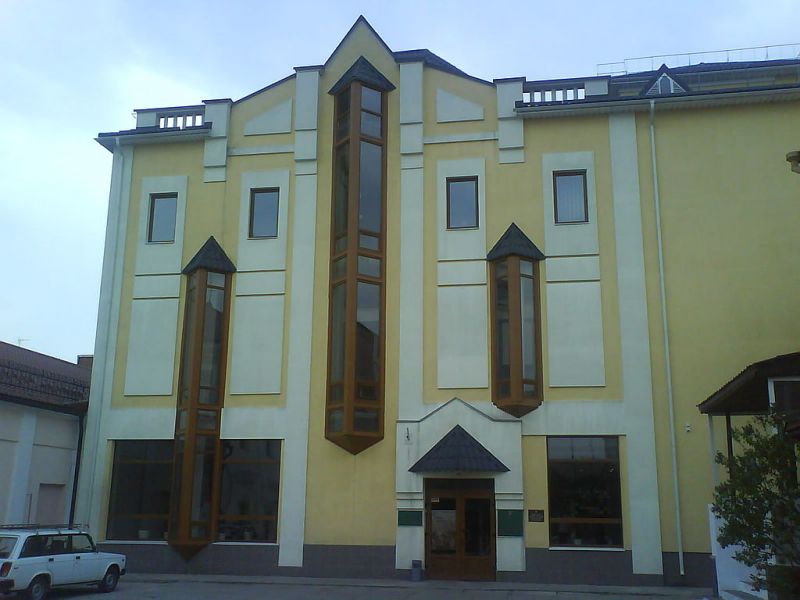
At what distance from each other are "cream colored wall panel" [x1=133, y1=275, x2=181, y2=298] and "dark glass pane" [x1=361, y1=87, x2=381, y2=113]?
7.79 metres

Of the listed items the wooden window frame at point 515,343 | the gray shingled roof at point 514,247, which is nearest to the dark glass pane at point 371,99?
the gray shingled roof at point 514,247

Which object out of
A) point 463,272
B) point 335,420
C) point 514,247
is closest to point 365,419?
point 335,420

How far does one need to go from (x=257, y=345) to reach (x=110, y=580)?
762 centimetres

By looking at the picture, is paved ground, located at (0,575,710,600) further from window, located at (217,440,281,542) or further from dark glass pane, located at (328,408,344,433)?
dark glass pane, located at (328,408,344,433)

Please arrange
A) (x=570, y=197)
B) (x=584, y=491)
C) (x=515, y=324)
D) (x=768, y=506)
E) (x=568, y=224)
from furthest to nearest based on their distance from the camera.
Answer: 1. (x=570, y=197)
2. (x=568, y=224)
3. (x=515, y=324)
4. (x=584, y=491)
5. (x=768, y=506)

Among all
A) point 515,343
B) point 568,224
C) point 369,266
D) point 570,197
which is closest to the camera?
point 515,343

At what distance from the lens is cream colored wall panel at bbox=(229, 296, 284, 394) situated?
80.5 feet

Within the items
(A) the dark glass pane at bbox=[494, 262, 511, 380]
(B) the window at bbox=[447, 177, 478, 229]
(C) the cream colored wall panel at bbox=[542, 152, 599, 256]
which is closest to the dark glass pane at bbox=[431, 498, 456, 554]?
(A) the dark glass pane at bbox=[494, 262, 511, 380]

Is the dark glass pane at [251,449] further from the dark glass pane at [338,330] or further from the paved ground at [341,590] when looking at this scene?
the paved ground at [341,590]

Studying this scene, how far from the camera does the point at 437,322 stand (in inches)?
946

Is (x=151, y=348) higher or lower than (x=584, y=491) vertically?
higher

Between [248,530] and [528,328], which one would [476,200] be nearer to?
[528,328]

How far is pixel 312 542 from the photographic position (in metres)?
23.2

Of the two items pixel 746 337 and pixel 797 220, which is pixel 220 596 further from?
pixel 797 220
